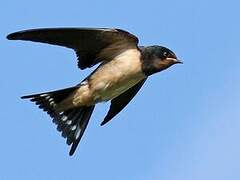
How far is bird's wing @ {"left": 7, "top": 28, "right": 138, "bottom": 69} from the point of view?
38.5 feet

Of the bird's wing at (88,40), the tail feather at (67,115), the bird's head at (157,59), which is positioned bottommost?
the tail feather at (67,115)

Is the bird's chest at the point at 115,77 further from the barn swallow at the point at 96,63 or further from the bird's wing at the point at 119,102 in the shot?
the bird's wing at the point at 119,102

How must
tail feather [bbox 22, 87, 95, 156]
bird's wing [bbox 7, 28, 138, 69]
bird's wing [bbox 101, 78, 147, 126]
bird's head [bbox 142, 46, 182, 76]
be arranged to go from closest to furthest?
bird's wing [bbox 7, 28, 138, 69]
bird's head [bbox 142, 46, 182, 76]
tail feather [bbox 22, 87, 95, 156]
bird's wing [bbox 101, 78, 147, 126]

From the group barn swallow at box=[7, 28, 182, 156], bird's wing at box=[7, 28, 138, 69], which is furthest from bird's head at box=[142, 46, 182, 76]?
bird's wing at box=[7, 28, 138, 69]

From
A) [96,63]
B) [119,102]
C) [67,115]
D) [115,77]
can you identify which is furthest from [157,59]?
[67,115]

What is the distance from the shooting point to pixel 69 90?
1241 cm

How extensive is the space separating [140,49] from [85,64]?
601mm

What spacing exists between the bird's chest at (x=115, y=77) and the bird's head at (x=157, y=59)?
0.09 meters

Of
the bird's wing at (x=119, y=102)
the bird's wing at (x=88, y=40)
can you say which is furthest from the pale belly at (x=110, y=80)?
the bird's wing at (x=119, y=102)

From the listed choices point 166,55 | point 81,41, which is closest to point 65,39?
point 81,41

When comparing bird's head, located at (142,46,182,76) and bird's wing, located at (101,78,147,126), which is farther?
bird's wing, located at (101,78,147,126)

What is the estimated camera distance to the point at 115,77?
39.5ft

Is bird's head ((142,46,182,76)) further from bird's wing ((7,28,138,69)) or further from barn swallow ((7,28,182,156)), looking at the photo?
bird's wing ((7,28,138,69))

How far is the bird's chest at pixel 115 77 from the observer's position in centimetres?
1202
